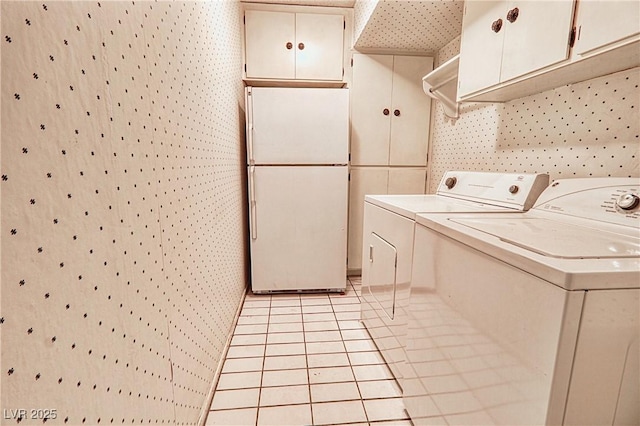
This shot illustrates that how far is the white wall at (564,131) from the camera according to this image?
3.92 feet

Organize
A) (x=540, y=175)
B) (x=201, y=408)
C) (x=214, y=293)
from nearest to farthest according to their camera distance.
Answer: (x=201, y=408)
(x=540, y=175)
(x=214, y=293)

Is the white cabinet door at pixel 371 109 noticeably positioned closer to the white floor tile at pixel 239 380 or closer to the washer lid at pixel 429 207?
the washer lid at pixel 429 207

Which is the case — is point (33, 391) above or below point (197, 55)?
below

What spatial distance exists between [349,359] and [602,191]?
158cm

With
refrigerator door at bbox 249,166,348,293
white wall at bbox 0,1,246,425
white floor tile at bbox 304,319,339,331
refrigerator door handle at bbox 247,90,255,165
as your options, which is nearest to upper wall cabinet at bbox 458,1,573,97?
refrigerator door at bbox 249,166,348,293

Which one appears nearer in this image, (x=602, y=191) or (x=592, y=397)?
(x=592, y=397)

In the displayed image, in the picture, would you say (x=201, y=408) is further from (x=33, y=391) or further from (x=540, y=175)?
(x=540, y=175)

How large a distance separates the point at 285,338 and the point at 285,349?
5.2 inches

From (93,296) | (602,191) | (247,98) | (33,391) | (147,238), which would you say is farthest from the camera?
(247,98)

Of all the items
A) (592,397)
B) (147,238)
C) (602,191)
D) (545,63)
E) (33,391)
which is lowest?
(592,397)

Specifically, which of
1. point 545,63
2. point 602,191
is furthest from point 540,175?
point 545,63

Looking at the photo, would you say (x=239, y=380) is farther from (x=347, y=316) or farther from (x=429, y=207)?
(x=429, y=207)

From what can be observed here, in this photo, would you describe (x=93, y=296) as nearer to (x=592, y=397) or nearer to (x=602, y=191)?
(x=592, y=397)

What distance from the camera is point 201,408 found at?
1382 mm
